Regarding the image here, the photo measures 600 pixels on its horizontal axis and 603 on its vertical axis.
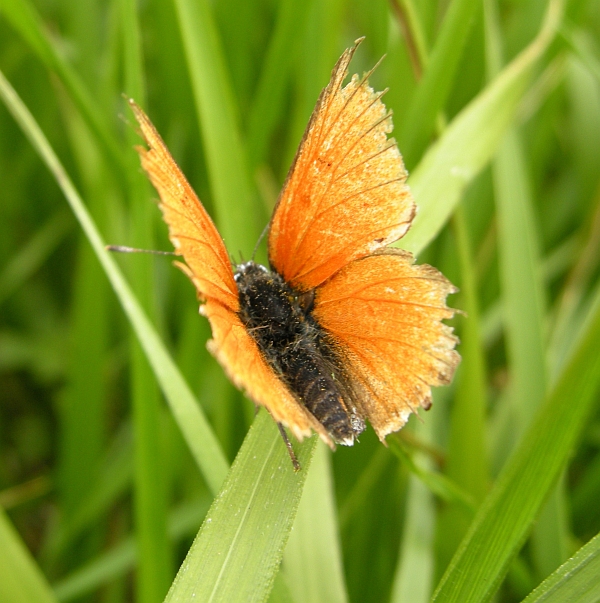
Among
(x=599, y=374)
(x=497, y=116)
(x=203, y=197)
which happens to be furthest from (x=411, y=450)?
(x=203, y=197)

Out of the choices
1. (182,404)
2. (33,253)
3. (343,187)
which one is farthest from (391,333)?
(33,253)

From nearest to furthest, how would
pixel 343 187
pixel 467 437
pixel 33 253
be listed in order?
pixel 343 187 < pixel 467 437 < pixel 33 253

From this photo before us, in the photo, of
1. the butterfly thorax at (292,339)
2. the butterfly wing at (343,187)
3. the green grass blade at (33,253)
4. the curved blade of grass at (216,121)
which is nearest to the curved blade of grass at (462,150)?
the butterfly wing at (343,187)

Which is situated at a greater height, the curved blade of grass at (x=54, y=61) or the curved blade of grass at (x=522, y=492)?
the curved blade of grass at (x=54, y=61)

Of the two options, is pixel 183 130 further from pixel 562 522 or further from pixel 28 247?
pixel 562 522

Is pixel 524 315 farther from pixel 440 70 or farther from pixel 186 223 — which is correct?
pixel 186 223

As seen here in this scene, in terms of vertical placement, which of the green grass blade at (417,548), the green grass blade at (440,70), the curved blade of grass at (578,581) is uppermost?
the green grass blade at (440,70)

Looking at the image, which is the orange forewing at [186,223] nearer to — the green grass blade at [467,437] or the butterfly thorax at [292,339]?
the butterfly thorax at [292,339]
